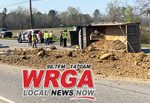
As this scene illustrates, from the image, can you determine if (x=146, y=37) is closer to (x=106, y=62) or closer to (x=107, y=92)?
(x=106, y=62)

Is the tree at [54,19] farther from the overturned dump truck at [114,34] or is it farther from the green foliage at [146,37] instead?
the overturned dump truck at [114,34]

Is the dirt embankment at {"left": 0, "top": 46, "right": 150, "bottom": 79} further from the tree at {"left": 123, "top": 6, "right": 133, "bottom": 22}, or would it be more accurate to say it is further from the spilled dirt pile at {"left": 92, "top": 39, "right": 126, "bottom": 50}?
the tree at {"left": 123, "top": 6, "right": 133, "bottom": 22}

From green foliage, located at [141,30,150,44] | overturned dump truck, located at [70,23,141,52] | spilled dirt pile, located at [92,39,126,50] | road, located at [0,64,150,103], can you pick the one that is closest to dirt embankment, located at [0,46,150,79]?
road, located at [0,64,150,103]

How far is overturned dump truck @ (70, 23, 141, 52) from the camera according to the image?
26.3 metres

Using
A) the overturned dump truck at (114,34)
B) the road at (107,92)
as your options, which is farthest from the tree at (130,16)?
the road at (107,92)

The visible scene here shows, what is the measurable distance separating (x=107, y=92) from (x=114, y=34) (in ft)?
57.3

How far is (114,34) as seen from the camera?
91.4 ft

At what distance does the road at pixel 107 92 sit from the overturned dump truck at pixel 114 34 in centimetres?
1344

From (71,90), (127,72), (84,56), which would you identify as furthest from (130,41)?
(71,90)

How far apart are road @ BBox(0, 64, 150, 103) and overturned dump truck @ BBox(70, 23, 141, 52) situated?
13.4 metres

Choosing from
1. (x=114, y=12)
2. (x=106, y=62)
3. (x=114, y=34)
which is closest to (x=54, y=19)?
(x=114, y=12)

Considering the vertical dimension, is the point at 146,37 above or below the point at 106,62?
below

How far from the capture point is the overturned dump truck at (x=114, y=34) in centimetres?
2633

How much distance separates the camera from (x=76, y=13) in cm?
14925
